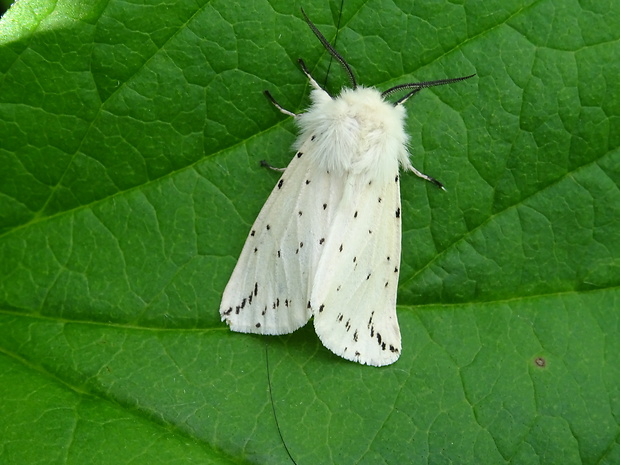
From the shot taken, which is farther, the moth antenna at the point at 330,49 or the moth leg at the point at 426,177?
the moth leg at the point at 426,177

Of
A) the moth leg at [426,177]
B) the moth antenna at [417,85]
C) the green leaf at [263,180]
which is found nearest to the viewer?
the green leaf at [263,180]

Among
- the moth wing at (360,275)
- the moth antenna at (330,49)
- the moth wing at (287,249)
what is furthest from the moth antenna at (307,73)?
the moth wing at (360,275)

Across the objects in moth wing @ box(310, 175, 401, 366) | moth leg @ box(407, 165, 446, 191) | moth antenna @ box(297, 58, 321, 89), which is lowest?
moth wing @ box(310, 175, 401, 366)

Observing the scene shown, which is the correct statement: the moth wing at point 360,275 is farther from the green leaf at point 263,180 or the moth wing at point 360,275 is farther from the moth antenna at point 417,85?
the moth antenna at point 417,85

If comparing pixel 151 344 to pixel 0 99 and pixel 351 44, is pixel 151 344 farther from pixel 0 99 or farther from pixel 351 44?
pixel 351 44

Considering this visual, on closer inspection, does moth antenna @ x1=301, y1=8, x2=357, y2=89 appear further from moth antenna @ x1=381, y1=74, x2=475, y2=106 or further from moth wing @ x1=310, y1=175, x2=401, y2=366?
moth wing @ x1=310, y1=175, x2=401, y2=366

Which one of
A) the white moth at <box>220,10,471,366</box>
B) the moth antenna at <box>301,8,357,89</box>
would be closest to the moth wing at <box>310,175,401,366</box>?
the white moth at <box>220,10,471,366</box>

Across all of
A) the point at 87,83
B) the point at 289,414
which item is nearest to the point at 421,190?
the point at 289,414
